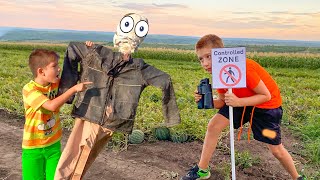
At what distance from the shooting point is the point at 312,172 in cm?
443

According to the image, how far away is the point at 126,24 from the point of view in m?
3.21

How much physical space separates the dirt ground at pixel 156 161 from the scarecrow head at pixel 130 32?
1489 mm

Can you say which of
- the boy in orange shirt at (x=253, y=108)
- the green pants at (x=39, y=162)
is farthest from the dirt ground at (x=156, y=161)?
the green pants at (x=39, y=162)

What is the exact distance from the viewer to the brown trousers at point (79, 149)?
320 cm

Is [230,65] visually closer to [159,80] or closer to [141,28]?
[159,80]

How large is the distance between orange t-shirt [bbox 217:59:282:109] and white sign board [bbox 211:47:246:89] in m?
0.22

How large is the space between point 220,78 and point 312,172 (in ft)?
6.08

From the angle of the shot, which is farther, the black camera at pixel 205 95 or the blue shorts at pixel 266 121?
the blue shorts at pixel 266 121

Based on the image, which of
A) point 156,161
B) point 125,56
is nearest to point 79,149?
point 125,56

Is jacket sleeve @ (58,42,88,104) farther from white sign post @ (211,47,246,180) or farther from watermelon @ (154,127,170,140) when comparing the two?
watermelon @ (154,127,170,140)

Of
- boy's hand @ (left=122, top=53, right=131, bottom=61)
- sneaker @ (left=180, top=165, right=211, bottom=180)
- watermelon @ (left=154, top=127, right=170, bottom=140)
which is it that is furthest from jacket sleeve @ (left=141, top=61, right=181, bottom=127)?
watermelon @ (left=154, top=127, right=170, bottom=140)

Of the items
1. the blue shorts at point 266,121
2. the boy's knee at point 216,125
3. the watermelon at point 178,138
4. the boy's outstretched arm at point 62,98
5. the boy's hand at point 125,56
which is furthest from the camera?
the watermelon at point 178,138

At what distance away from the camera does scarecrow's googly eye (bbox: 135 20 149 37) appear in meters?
3.20

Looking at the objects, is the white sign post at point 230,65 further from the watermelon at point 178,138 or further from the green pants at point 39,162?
the watermelon at point 178,138
